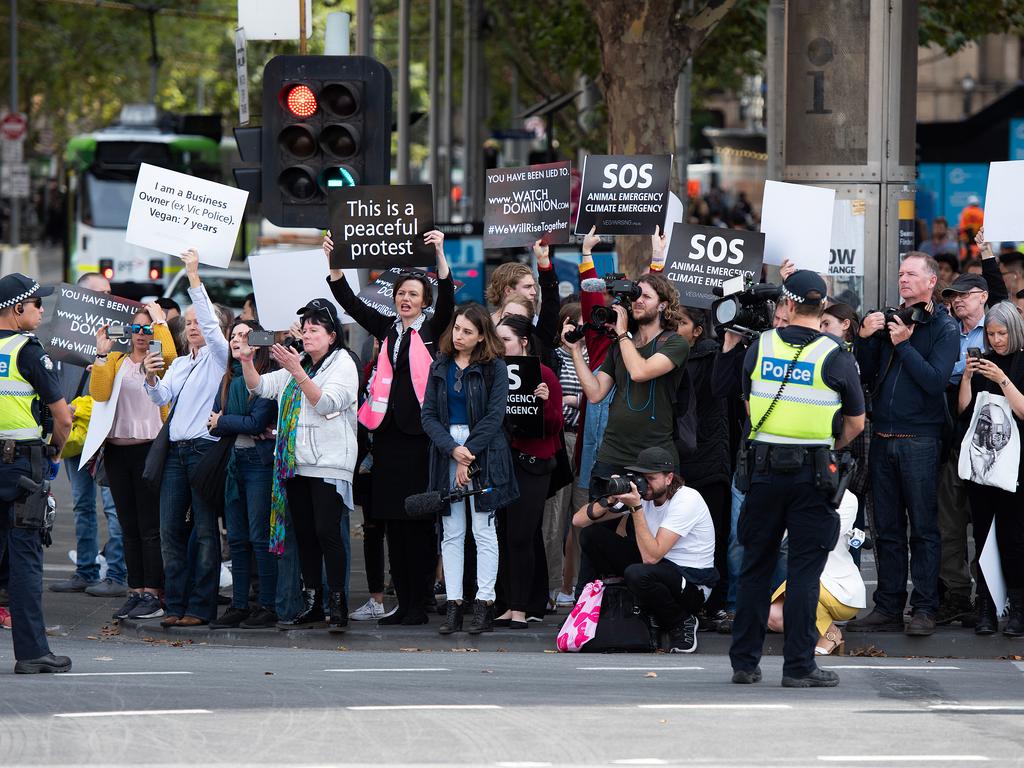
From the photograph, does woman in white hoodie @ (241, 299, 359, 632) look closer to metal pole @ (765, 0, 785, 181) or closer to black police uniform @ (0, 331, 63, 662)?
black police uniform @ (0, 331, 63, 662)

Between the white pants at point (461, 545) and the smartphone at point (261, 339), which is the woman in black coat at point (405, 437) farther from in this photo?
the smartphone at point (261, 339)

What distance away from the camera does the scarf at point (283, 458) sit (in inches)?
395

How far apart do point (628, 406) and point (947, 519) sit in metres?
1.95

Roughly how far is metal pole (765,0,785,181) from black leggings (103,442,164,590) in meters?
8.65

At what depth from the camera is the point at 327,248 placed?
10.7 m

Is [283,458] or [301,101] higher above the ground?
[301,101]

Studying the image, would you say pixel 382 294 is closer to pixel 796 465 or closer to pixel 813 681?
pixel 796 465

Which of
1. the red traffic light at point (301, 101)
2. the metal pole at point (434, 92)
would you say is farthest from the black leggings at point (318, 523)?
the metal pole at point (434, 92)

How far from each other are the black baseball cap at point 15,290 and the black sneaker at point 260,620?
2.45m

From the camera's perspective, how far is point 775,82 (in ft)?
66.8

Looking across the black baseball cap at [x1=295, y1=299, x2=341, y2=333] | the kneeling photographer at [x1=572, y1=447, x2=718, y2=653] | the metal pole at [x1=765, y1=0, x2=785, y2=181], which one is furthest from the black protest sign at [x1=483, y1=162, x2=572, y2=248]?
the metal pole at [x1=765, y1=0, x2=785, y2=181]

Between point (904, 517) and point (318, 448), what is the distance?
3203 millimetres

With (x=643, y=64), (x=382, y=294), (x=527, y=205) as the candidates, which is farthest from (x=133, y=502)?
(x=643, y=64)

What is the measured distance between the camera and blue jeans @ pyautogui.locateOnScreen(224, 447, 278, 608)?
34.1 ft
